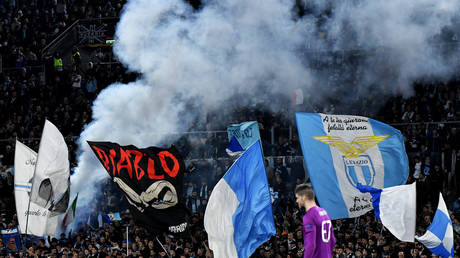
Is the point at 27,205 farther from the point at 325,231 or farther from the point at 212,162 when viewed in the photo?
the point at 325,231

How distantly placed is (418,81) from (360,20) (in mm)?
2366

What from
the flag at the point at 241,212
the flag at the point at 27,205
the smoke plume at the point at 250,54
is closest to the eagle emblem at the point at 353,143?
the flag at the point at 241,212

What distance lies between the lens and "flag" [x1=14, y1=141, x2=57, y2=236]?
13055 mm

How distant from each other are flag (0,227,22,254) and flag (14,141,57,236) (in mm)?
3319

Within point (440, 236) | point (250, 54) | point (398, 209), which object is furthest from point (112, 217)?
point (440, 236)

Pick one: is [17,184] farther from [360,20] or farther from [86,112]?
[360,20]

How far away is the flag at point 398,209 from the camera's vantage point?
392 inches

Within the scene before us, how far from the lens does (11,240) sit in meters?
17.5

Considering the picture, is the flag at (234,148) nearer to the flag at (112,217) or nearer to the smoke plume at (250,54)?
the smoke plume at (250,54)

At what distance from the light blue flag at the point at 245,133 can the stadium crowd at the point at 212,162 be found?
1424 millimetres

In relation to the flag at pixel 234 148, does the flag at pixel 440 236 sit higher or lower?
lower

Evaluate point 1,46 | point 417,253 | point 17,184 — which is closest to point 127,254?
point 17,184

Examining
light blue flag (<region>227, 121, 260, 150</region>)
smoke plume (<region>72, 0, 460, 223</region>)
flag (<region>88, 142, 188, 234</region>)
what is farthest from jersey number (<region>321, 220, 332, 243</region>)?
smoke plume (<region>72, 0, 460, 223</region>)

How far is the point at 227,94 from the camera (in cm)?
1969
